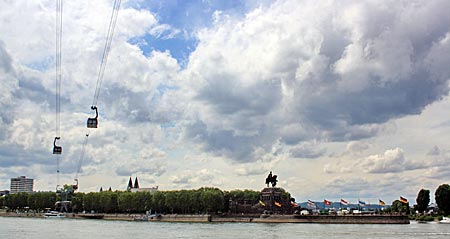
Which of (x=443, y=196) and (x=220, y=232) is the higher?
(x=443, y=196)

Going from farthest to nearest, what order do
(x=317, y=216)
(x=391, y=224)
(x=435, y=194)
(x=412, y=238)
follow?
(x=435, y=194) < (x=317, y=216) < (x=391, y=224) < (x=412, y=238)

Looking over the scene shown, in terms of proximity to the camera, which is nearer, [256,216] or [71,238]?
[71,238]

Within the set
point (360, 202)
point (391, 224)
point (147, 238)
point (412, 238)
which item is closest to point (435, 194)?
point (360, 202)

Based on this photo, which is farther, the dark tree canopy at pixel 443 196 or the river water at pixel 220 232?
the dark tree canopy at pixel 443 196

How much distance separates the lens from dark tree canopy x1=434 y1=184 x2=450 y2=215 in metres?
188

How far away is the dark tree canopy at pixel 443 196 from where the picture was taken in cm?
18775

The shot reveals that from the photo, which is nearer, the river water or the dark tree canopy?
the river water

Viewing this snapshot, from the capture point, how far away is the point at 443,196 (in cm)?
18812

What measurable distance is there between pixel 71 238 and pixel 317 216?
9734cm

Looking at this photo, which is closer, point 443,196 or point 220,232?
point 220,232

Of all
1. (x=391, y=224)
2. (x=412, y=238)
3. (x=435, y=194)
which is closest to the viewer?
Result: (x=412, y=238)

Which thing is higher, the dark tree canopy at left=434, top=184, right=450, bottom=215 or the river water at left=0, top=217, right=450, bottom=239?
the dark tree canopy at left=434, top=184, right=450, bottom=215

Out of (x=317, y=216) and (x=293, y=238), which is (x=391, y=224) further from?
(x=293, y=238)

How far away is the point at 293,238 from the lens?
10094 cm
